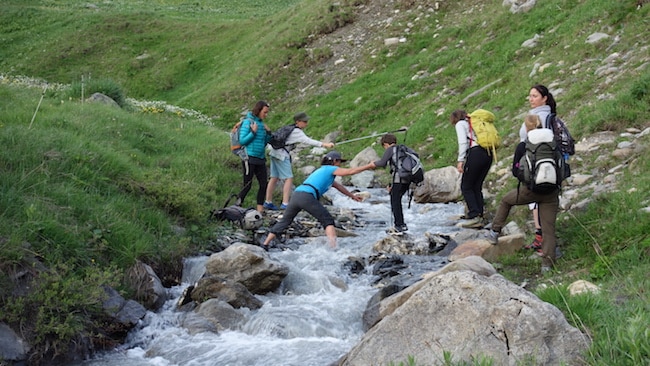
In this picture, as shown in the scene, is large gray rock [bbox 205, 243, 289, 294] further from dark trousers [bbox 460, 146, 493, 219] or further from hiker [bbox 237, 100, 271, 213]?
dark trousers [bbox 460, 146, 493, 219]

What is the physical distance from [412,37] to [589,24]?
397 inches

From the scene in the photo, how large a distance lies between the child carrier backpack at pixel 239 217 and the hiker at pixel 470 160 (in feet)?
13.4

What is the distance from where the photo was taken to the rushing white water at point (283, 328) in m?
6.93

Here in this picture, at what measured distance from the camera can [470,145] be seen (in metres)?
10.9

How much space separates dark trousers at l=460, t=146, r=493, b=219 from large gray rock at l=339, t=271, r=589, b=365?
5.51m

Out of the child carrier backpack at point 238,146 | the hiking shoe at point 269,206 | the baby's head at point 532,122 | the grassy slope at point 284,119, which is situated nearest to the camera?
the grassy slope at point 284,119

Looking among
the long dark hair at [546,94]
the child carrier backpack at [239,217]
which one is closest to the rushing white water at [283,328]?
the child carrier backpack at [239,217]

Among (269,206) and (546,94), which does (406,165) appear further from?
(269,206)

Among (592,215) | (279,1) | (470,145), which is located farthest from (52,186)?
(279,1)

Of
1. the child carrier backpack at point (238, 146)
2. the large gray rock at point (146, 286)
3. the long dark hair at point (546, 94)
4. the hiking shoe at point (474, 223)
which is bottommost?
the hiking shoe at point (474, 223)

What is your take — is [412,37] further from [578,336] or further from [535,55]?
[578,336]

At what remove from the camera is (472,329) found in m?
5.09

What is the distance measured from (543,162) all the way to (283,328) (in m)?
4.11

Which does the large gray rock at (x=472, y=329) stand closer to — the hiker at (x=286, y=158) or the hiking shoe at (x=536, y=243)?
the hiking shoe at (x=536, y=243)
